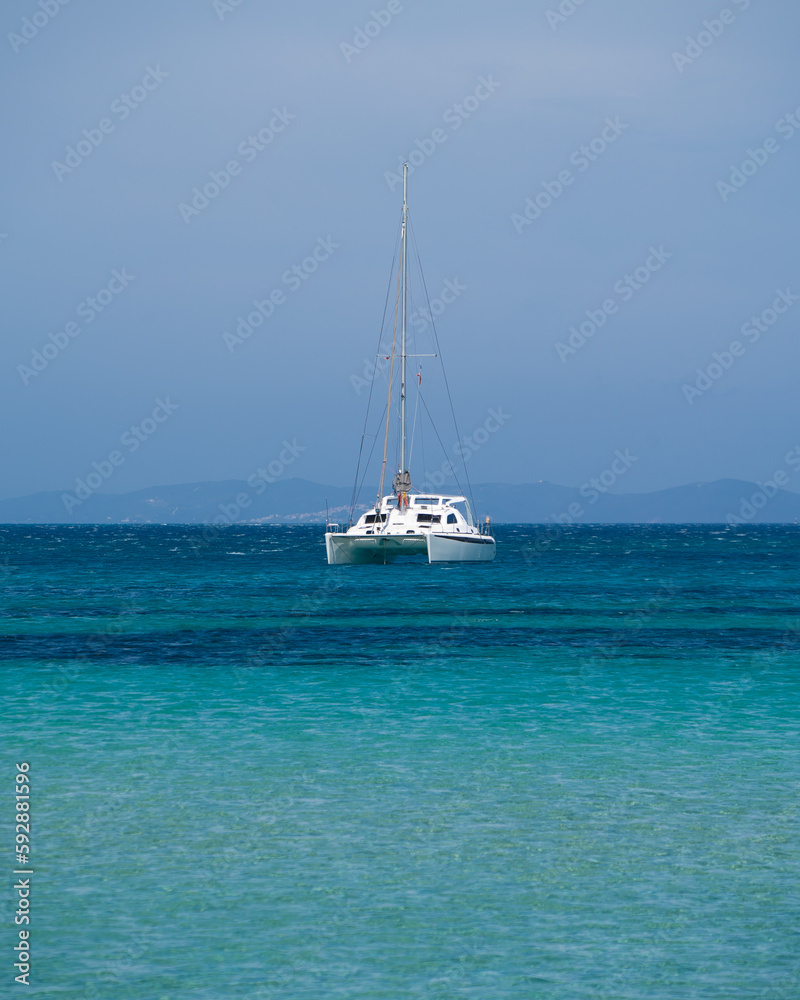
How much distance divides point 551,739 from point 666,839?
20.3ft

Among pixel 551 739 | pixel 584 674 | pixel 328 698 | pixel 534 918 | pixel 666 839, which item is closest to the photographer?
pixel 534 918

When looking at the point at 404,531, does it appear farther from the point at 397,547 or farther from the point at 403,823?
the point at 403,823

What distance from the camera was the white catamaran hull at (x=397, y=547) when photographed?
71.1m

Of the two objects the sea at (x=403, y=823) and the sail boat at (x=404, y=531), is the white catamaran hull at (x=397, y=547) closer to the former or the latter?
the sail boat at (x=404, y=531)

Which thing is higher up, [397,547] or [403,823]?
[397,547]

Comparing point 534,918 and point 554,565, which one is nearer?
point 534,918

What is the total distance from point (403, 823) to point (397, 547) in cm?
5743

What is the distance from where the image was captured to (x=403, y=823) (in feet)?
46.4

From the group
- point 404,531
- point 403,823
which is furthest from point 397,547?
point 403,823

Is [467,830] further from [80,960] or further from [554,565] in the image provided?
[554,565]

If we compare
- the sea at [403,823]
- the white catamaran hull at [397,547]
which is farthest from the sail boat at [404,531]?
the sea at [403,823]

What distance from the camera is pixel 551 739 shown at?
19.7m

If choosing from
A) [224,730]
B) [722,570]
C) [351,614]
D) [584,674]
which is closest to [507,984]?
[224,730]

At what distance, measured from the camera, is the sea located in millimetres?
10156
